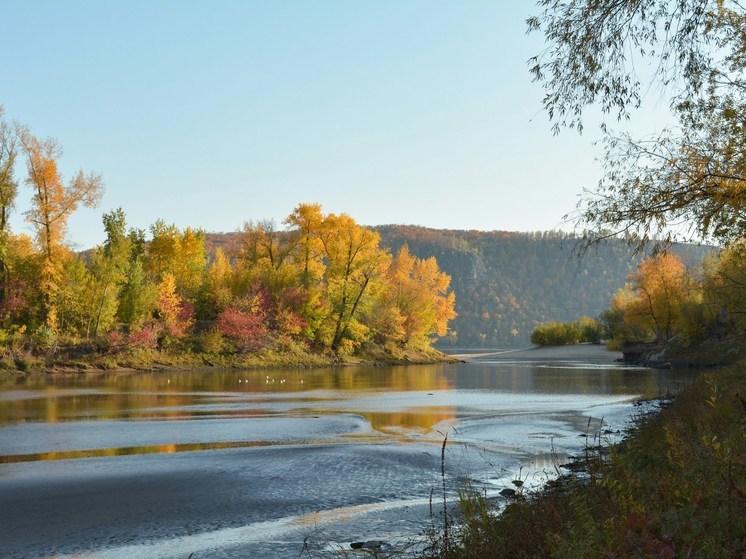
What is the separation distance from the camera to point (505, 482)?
12188 mm

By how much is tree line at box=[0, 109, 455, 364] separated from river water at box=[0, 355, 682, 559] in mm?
21441

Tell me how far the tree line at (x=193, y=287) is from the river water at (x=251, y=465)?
2144 centimetres

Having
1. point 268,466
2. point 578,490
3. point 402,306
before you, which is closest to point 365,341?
point 402,306

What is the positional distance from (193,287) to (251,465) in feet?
173

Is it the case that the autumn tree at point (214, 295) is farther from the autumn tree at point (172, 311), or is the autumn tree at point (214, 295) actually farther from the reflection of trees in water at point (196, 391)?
the reflection of trees in water at point (196, 391)

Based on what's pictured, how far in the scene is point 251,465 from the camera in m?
13.8

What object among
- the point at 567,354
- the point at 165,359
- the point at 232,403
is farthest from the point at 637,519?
the point at 567,354

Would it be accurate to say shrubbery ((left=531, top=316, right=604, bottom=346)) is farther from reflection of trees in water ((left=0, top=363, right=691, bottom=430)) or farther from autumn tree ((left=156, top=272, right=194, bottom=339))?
autumn tree ((left=156, top=272, right=194, bottom=339))

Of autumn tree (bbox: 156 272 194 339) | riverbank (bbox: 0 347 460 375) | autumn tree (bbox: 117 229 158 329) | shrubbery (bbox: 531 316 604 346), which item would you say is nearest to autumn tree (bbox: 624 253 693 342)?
riverbank (bbox: 0 347 460 375)

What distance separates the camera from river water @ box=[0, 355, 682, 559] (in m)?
8.89

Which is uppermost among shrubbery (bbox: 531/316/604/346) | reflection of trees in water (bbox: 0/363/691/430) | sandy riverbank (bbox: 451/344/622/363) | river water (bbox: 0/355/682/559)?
shrubbery (bbox: 531/316/604/346)

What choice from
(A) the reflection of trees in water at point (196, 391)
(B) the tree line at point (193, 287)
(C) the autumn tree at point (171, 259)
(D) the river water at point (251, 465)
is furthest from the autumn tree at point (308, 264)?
(D) the river water at point (251, 465)

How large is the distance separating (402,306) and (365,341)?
935 cm

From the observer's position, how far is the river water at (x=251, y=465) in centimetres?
889
